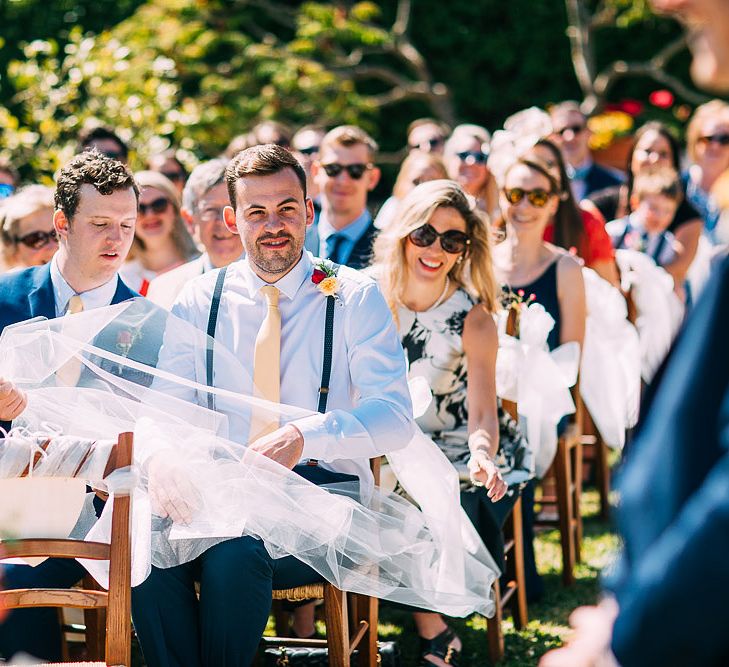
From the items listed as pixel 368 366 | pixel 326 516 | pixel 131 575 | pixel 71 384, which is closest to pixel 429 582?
pixel 326 516

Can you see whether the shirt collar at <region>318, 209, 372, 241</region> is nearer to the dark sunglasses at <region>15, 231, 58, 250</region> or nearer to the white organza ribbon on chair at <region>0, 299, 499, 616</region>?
the dark sunglasses at <region>15, 231, 58, 250</region>

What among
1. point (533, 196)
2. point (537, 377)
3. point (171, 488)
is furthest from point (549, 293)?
point (171, 488)

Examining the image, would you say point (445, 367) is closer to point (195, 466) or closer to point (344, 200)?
point (195, 466)

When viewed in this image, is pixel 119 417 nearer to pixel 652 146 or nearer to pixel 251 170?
pixel 251 170

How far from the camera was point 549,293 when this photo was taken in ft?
18.0

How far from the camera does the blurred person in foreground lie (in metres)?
1.31

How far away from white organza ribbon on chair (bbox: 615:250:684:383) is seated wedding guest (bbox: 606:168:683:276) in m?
0.56

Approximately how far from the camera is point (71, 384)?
331cm

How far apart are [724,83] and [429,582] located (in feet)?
8.15

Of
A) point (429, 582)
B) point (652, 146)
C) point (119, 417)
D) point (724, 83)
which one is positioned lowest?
point (429, 582)

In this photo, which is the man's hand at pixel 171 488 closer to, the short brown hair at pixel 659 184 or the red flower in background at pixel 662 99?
the short brown hair at pixel 659 184

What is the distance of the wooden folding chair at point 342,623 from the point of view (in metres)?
3.44

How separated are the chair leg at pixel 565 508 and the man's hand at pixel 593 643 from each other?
151 inches

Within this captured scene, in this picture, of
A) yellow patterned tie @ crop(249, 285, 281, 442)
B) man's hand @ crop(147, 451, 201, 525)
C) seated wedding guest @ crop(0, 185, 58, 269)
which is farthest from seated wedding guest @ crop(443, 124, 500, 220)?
man's hand @ crop(147, 451, 201, 525)
